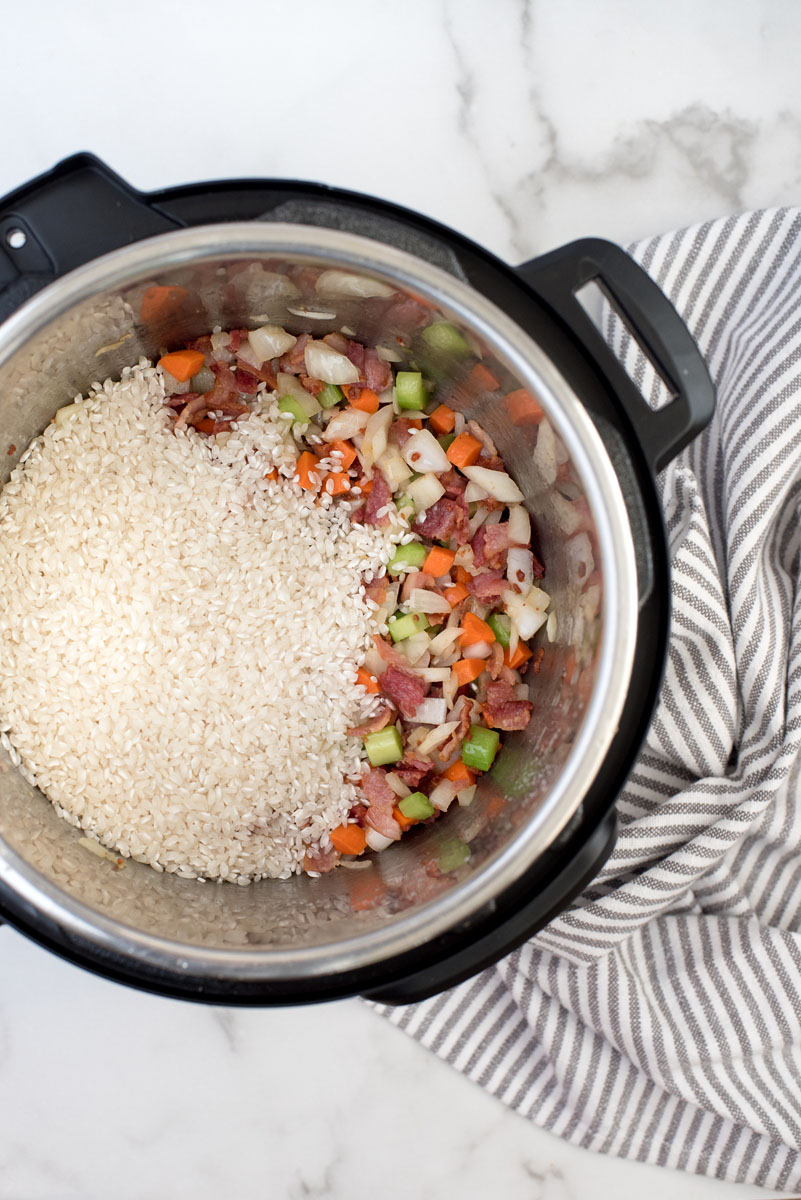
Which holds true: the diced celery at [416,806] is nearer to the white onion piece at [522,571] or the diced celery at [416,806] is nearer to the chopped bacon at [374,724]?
the chopped bacon at [374,724]

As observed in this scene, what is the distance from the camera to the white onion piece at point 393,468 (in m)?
1.05

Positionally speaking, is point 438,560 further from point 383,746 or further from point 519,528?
point 383,746

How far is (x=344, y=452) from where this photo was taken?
1057mm

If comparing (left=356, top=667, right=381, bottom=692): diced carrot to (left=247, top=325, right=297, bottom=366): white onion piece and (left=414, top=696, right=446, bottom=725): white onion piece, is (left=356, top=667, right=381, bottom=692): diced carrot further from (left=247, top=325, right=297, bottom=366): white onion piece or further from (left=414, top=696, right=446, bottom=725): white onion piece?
(left=247, top=325, right=297, bottom=366): white onion piece

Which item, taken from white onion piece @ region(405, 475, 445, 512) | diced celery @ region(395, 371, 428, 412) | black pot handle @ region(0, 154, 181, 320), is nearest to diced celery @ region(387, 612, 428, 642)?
white onion piece @ region(405, 475, 445, 512)

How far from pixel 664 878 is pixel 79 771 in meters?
0.63

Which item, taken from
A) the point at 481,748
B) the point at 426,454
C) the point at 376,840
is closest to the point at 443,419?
the point at 426,454

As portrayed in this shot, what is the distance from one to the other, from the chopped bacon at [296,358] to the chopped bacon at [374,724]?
0.38 meters

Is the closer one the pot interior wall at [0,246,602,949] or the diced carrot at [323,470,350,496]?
the pot interior wall at [0,246,602,949]

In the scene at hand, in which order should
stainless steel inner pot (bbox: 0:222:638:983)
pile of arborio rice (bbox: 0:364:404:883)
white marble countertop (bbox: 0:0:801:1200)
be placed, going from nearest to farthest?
stainless steel inner pot (bbox: 0:222:638:983) → pile of arborio rice (bbox: 0:364:404:883) → white marble countertop (bbox: 0:0:801:1200)

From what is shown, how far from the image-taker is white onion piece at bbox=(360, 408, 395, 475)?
3.43 feet

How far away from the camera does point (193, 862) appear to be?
1.04 m

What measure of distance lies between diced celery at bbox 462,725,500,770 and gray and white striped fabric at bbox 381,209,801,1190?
18cm

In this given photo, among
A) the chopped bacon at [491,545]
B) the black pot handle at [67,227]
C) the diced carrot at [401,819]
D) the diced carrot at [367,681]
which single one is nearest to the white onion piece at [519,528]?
the chopped bacon at [491,545]
